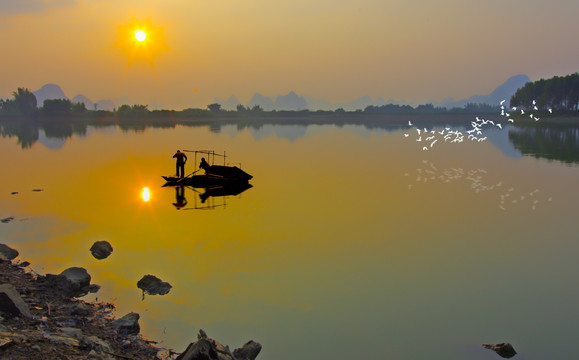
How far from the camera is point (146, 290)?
13.3m

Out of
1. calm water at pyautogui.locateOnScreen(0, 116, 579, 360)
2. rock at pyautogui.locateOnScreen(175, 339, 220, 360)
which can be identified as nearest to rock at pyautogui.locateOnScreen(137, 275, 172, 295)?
calm water at pyautogui.locateOnScreen(0, 116, 579, 360)

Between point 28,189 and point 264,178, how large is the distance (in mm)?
15945

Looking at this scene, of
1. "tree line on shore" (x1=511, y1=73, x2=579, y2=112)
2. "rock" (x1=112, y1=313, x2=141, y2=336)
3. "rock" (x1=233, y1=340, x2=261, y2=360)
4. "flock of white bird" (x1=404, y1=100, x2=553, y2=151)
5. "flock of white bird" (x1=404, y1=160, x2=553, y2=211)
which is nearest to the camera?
"rock" (x1=233, y1=340, x2=261, y2=360)

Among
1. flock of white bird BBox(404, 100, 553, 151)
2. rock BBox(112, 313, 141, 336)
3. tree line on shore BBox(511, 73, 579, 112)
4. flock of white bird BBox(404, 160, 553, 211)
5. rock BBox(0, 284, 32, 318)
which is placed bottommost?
rock BBox(112, 313, 141, 336)

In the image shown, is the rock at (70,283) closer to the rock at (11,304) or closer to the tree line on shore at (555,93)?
the rock at (11,304)

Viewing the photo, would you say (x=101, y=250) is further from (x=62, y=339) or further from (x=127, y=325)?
(x=62, y=339)

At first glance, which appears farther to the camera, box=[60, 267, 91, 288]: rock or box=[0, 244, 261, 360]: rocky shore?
box=[60, 267, 91, 288]: rock

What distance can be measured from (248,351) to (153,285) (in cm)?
477

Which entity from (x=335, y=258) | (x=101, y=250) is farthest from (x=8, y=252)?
(x=335, y=258)

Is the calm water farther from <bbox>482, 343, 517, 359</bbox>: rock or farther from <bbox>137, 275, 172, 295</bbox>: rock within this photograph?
<bbox>137, 275, 172, 295</bbox>: rock

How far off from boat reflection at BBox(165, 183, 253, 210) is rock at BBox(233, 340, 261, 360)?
15.1 metres

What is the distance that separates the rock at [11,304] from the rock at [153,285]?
3.50 m

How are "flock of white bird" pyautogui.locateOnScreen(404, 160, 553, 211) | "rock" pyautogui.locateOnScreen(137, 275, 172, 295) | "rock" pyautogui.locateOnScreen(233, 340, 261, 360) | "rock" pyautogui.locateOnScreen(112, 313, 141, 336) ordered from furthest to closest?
"flock of white bird" pyautogui.locateOnScreen(404, 160, 553, 211) < "rock" pyautogui.locateOnScreen(137, 275, 172, 295) < "rock" pyautogui.locateOnScreen(112, 313, 141, 336) < "rock" pyautogui.locateOnScreen(233, 340, 261, 360)

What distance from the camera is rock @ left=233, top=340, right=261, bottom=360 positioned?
9801 millimetres
